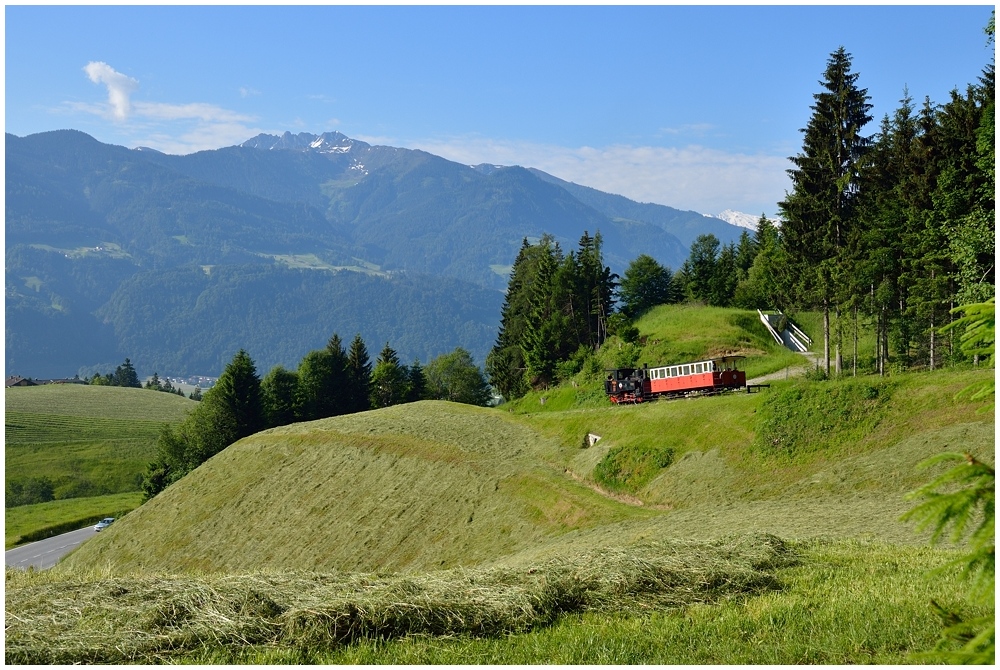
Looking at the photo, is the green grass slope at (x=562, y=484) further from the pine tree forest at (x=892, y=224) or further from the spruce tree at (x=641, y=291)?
the spruce tree at (x=641, y=291)

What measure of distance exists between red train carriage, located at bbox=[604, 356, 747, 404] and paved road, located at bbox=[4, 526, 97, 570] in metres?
49.3

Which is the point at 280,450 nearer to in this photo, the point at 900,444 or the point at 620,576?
the point at 900,444

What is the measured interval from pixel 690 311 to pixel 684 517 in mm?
60869

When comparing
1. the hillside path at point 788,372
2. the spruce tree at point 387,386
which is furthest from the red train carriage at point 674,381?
the spruce tree at point 387,386

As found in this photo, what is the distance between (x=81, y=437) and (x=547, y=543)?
13712 centimetres

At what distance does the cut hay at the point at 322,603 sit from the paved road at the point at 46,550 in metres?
65.6

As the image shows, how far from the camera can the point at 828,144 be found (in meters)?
55.8

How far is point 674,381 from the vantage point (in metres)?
58.8

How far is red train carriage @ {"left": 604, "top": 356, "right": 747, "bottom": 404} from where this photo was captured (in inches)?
2188

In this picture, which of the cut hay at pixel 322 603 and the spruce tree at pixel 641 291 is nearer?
the cut hay at pixel 322 603

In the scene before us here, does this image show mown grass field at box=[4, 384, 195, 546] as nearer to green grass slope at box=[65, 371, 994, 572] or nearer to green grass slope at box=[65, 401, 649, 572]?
green grass slope at box=[65, 401, 649, 572]

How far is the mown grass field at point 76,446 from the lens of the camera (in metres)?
111

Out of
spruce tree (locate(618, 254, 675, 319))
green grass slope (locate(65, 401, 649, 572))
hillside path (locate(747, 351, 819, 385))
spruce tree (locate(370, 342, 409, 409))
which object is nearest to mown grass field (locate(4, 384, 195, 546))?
spruce tree (locate(370, 342, 409, 409))

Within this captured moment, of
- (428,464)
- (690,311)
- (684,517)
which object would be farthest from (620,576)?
(690,311)
